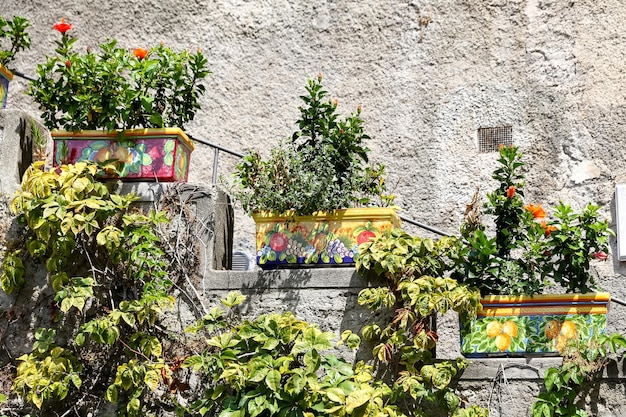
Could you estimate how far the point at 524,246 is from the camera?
4.16m

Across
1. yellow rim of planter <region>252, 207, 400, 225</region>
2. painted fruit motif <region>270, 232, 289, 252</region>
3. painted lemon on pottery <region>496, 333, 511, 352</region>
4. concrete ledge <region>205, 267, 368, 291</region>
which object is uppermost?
yellow rim of planter <region>252, 207, 400, 225</region>

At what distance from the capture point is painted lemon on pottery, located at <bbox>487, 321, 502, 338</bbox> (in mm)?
4012

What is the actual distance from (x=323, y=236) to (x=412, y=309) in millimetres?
570

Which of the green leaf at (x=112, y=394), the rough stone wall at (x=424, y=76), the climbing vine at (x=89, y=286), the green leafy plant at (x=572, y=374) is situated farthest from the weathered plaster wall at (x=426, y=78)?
the green leaf at (x=112, y=394)

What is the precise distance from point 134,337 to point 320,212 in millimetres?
1066

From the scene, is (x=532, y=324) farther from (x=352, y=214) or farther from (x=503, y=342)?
(x=352, y=214)

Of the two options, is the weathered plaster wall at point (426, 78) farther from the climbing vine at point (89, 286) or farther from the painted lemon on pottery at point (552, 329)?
the climbing vine at point (89, 286)

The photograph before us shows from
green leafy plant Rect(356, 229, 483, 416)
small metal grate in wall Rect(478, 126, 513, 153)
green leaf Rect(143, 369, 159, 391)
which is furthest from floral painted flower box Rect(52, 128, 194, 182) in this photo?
small metal grate in wall Rect(478, 126, 513, 153)

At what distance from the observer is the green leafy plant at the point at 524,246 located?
403 cm

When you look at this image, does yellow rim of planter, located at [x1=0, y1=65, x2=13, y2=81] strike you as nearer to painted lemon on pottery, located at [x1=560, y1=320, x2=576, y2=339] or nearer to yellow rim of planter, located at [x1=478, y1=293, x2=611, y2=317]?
yellow rim of planter, located at [x1=478, y1=293, x2=611, y2=317]

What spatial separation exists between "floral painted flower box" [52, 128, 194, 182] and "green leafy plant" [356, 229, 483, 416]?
110 centimetres

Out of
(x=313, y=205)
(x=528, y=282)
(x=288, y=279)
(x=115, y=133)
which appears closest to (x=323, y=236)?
(x=313, y=205)

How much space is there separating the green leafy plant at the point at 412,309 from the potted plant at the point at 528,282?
0.34 feet

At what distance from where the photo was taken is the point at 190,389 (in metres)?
4.24
